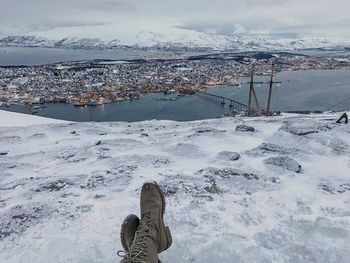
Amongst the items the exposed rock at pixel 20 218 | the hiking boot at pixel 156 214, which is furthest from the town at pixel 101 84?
the hiking boot at pixel 156 214

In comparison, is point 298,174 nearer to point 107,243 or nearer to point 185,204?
point 185,204

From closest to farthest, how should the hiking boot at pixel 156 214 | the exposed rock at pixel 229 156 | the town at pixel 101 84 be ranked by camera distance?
the hiking boot at pixel 156 214
the exposed rock at pixel 229 156
the town at pixel 101 84

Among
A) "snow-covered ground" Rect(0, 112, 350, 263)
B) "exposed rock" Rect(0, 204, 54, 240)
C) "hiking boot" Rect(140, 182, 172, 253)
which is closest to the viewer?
"hiking boot" Rect(140, 182, 172, 253)

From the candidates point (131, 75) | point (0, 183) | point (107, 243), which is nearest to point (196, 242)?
point (107, 243)

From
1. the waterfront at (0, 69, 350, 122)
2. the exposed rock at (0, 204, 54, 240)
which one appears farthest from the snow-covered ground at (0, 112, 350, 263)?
the waterfront at (0, 69, 350, 122)

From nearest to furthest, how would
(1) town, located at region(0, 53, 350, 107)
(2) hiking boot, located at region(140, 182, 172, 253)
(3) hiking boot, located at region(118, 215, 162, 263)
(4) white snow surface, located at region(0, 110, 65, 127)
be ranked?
(3) hiking boot, located at region(118, 215, 162, 263) → (2) hiking boot, located at region(140, 182, 172, 253) → (4) white snow surface, located at region(0, 110, 65, 127) → (1) town, located at region(0, 53, 350, 107)

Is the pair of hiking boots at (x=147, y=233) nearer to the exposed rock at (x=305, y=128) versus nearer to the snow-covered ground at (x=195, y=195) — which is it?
the snow-covered ground at (x=195, y=195)

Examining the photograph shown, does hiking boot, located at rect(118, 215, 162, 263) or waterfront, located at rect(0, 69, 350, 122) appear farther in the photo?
waterfront, located at rect(0, 69, 350, 122)

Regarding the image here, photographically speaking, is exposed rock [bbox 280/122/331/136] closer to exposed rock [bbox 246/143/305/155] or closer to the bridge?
exposed rock [bbox 246/143/305/155]
